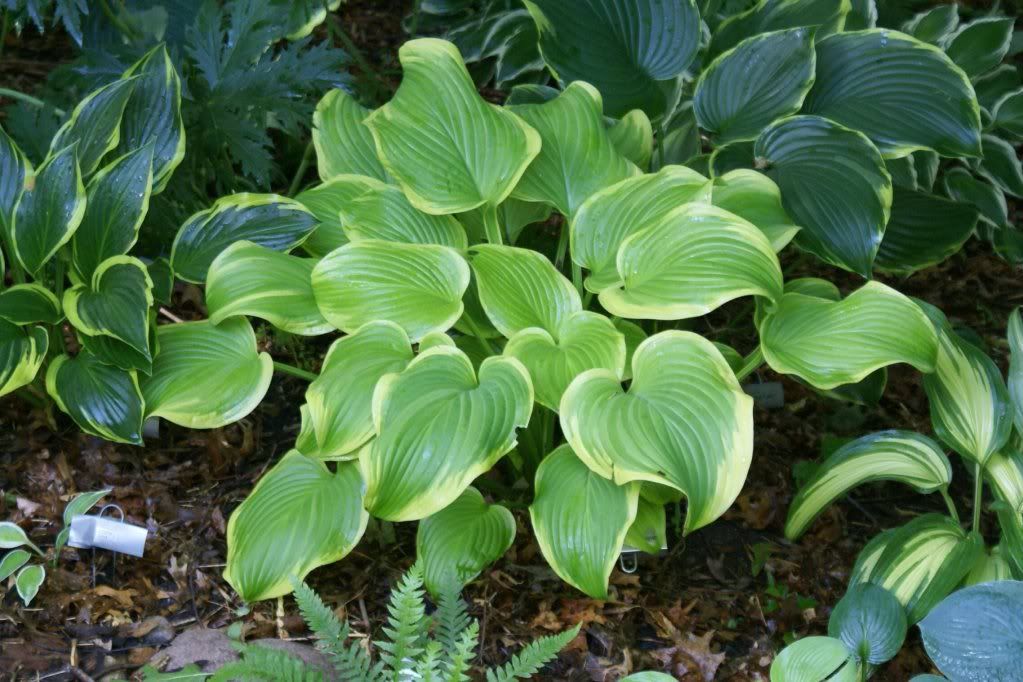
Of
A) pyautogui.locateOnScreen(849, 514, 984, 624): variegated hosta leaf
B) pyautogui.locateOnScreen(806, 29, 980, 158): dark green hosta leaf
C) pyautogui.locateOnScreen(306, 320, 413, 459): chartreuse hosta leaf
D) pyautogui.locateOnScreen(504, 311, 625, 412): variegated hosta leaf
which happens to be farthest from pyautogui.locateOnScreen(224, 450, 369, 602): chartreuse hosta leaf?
pyautogui.locateOnScreen(806, 29, 980, 158): dark green hosta leaf

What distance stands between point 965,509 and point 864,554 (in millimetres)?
511

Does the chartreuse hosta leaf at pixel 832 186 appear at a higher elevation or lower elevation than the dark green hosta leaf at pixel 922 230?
higher

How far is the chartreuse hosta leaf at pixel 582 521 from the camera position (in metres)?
1.64

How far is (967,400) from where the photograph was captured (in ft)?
5.98

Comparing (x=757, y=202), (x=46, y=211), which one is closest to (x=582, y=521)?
(x=757, y=202)

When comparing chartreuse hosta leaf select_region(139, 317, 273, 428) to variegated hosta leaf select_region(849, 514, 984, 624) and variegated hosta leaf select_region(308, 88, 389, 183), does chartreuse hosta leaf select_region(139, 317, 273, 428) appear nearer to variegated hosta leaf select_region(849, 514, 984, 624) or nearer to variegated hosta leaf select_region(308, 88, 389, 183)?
variegated hosta leaf select_region(308, 88, 389, 183)

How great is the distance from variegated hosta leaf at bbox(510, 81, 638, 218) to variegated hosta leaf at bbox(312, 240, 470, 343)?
0.26 meters

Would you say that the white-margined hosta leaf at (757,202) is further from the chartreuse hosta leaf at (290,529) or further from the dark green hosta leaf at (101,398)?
the dark green hosta leaf at (101,398)

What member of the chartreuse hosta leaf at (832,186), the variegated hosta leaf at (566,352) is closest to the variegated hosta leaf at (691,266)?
the variegated hosta leaf at (566,352)

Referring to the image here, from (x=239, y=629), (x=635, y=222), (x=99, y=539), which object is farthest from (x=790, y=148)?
(x=99, y=539)

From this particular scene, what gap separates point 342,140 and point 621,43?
66cm

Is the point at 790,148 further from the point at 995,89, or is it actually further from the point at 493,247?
the point at 995,89

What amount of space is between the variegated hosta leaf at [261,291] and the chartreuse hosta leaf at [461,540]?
1.39ft

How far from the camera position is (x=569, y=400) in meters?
1.64
